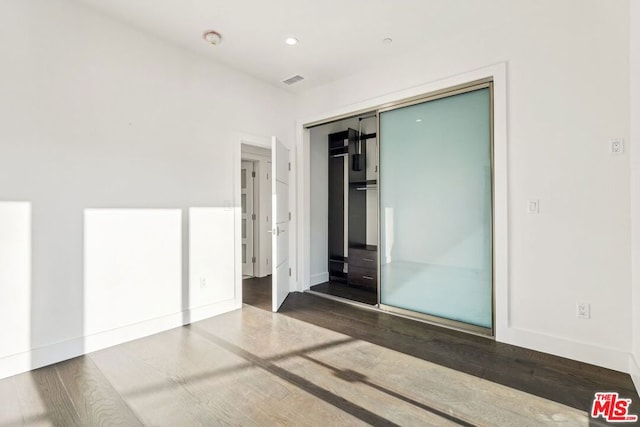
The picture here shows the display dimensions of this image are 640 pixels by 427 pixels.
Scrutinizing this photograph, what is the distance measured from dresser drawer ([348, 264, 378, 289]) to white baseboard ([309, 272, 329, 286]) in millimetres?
529

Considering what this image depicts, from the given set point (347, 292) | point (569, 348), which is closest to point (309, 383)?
point (569, 348)

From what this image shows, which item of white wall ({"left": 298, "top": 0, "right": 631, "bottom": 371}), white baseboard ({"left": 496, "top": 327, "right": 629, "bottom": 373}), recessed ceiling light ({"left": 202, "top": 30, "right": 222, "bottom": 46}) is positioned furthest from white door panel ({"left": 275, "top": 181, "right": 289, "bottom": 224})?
white baseboard ({"left": 496, "top": 327, "right": 629, "bottom": 373})

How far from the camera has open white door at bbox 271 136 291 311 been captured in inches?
143

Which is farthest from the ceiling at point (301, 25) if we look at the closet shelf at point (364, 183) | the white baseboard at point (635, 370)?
the white baseboard at point (635, 370)

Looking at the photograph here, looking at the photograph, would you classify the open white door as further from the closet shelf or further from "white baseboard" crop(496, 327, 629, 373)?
"white baseboard" crop(496, 327, 629, 373)

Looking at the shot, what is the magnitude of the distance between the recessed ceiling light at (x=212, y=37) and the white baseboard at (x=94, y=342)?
277 cm

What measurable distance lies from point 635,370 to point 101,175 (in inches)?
169

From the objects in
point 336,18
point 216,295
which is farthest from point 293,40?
point 216,295

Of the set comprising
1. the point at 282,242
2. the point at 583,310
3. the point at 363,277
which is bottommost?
the point at 363,277

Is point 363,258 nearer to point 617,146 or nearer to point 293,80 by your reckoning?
point 293,80

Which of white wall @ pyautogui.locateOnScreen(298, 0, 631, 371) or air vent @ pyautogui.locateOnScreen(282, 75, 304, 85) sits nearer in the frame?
white wall @ pyautogui.locateOnScreen(298, 0, 631, 371)

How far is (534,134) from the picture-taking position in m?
2.59

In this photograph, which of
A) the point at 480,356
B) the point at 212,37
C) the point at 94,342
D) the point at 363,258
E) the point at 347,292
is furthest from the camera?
the point at 363,258

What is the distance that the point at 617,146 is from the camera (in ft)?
7.36
